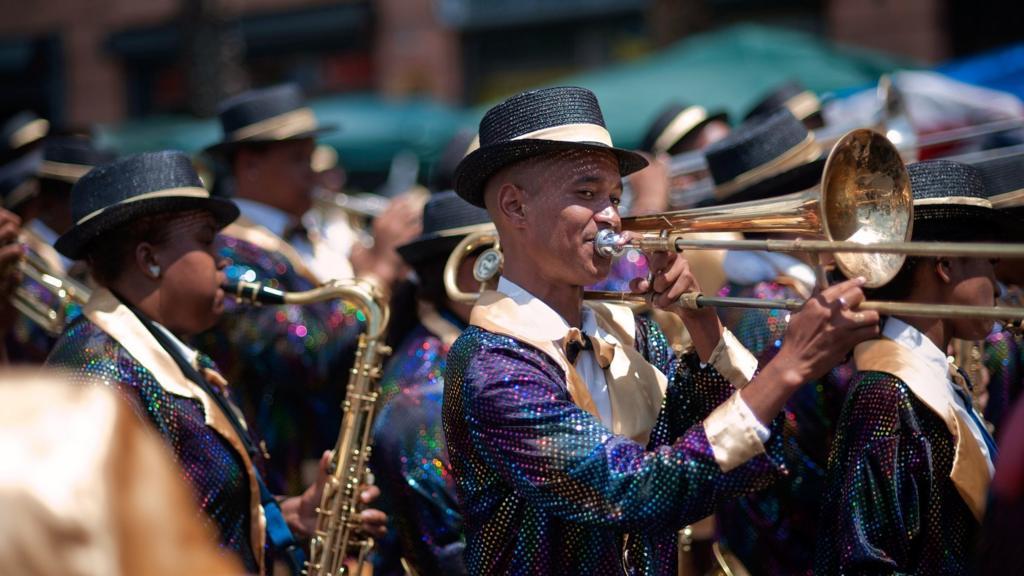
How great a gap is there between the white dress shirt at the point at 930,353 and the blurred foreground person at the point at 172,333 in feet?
6.03

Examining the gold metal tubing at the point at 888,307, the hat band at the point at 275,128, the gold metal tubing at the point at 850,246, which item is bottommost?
the hat band at the point at 275,128

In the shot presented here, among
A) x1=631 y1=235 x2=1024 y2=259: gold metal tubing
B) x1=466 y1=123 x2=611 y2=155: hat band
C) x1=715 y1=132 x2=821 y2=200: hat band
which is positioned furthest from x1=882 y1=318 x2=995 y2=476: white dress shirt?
x1=715 y1=132 x2=821 y2=200: hat band

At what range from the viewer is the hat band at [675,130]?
7.84 m

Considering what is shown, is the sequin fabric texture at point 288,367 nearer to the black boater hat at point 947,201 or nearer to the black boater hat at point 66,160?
the black boater hat at point 66,160

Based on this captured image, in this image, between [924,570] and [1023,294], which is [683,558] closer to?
[924,570]

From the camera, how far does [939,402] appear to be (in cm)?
334

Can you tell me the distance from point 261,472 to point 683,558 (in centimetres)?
156

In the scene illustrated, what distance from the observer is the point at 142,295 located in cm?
410

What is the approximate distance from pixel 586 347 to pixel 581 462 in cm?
50

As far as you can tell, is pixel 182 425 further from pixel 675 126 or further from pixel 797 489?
pixel 675 126

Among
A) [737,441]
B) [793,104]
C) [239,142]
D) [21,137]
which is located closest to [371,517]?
[737,441]

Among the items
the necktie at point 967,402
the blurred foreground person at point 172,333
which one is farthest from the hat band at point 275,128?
the necktie at point 967,402

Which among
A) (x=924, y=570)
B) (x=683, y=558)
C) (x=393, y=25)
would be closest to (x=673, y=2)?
(x=393, y=25)

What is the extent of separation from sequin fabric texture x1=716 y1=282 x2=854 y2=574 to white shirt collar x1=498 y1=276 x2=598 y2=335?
0.99 m
